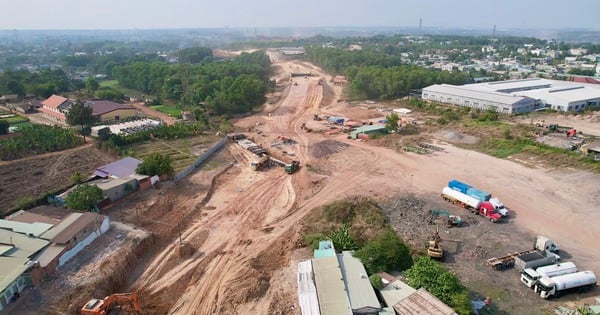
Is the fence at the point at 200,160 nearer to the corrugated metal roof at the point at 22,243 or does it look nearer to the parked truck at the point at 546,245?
the corrugated metal roof at the point at 22,243

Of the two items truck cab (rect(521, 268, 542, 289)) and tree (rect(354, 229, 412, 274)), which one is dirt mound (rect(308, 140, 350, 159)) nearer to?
tree (rect(354, 229, 412, 274))

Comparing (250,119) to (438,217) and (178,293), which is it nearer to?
(438,217)

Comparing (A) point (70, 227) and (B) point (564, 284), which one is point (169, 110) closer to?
(A) point (70, 227)

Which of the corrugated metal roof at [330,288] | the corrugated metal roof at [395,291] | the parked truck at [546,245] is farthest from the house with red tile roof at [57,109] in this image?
the parked truck at [546,245]

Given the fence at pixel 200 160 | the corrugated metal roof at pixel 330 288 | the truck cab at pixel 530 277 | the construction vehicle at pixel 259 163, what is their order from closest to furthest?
the corrugated metal roof at pixel 330 288 < the truck cab at pixel 530 277 < the fence at pixel 200 160 < the construction vehicle at pixel 259 163

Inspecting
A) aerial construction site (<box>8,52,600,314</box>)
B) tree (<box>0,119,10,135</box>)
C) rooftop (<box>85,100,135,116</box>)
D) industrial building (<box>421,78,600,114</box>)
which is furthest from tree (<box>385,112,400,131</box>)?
tree (<box>0,119,10,135</box>)

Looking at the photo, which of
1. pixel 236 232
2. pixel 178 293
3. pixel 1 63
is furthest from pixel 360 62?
pixel 1 63
